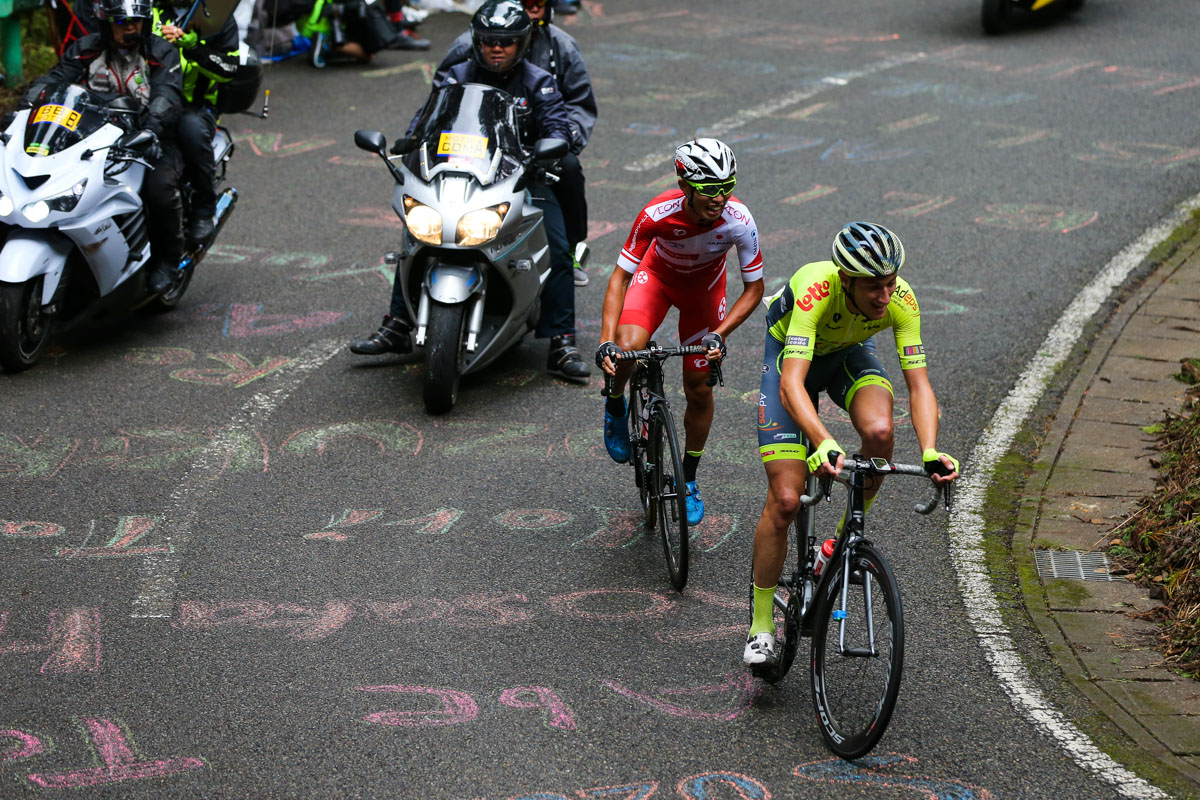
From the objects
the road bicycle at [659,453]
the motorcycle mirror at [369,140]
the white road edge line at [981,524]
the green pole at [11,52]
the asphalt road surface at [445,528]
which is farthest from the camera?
the green pole at [11,52]

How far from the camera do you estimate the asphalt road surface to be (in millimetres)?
4566

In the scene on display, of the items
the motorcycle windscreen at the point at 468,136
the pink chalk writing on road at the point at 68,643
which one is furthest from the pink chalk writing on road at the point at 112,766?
the motorcycle windscreen at the point at 468,136

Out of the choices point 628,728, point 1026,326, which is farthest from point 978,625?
point 1026,326

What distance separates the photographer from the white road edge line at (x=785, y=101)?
12.0m

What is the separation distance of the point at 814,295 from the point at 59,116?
4.84 meters

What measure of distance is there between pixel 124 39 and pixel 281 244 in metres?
2.34

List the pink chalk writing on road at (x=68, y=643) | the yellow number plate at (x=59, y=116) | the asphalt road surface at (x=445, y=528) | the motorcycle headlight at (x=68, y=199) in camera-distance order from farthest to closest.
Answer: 1. the yellow number plate at (x=59, y=116)
2. the motorcycle headlight at (x=68, y=199)
3. the pink chalk writing on road at (x=68, y=643)
4. the asphalt road surface at (x=445, y=528)

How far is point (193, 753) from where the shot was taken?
4496 millimetres

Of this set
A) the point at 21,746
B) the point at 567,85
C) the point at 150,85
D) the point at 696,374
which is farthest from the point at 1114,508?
the point at 150,85

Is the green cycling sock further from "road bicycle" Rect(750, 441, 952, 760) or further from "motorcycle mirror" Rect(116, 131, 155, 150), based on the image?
"motorcycle mirror" Rect(116, 131, 155, 150)

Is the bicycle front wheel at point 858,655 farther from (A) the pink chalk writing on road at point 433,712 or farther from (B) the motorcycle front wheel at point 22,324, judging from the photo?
(B) the motorcycle front wheel at point 22,324

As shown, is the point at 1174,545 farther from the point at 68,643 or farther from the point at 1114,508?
the point at 68,643

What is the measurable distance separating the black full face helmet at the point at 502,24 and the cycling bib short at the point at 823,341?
10.6 ft

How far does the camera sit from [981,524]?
652 centimetres
